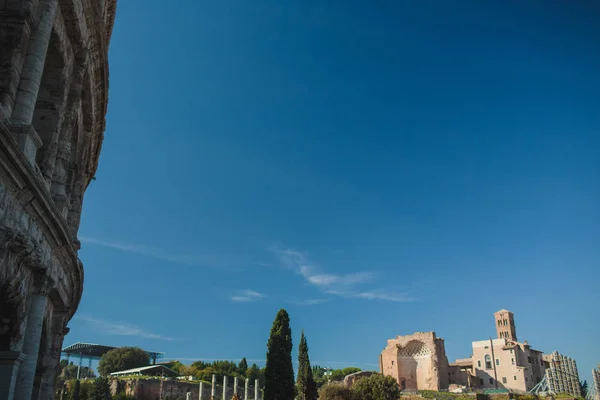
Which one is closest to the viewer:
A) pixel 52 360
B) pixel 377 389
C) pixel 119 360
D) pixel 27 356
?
pixel 27 356

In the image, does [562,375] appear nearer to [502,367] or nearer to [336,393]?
[502,367]

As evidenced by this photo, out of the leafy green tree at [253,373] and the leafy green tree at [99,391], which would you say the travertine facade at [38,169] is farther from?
the leafy green tree at [253,373]

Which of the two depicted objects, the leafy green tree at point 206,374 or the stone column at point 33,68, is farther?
the leafy green tree at point 206,374

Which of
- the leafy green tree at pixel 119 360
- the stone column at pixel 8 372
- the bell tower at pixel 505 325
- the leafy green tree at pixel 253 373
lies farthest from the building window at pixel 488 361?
the stone column at pixel 8 372

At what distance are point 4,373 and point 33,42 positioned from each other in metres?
5.66

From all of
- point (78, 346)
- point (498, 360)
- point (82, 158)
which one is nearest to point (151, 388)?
point (78, 346)

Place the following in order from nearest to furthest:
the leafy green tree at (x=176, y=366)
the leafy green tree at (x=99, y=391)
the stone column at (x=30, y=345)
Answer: the stone column at (x=30, y=345) < the leafy green tree at (x=99, y=391) < the leafy green tree at (x=176, y=366)

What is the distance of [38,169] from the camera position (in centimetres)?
868

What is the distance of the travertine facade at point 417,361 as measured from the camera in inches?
3004

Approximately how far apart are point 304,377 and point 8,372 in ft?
133

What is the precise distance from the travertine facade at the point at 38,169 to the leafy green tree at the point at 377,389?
50.7 metres

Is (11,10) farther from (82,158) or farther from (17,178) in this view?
(82,158)

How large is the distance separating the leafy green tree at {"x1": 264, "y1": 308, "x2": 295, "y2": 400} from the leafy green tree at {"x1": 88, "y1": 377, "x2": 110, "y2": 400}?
23449 millimetres

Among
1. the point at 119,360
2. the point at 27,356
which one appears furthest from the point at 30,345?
the point at 119,360
